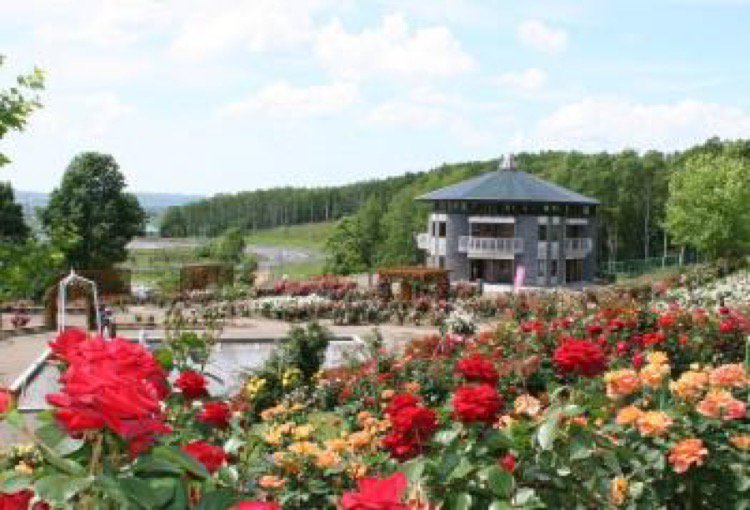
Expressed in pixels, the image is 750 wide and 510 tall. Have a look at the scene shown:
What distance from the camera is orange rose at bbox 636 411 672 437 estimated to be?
12.4 ft

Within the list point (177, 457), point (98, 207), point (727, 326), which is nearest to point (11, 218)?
point (98, 207)

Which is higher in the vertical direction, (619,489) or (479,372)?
(479,372)

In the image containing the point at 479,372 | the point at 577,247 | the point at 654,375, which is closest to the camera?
the point at 479,372

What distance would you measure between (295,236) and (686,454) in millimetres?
166707

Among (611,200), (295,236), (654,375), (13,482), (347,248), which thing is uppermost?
(611,200)

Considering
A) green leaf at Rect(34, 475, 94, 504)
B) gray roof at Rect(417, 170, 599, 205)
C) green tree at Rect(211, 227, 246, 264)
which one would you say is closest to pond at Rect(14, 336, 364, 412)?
green leaf at Rect(34, 475, 94, 504)

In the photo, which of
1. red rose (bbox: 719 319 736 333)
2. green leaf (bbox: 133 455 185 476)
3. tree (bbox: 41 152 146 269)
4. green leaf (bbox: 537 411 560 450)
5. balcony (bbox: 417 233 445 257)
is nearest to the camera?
green leaf (bbox: 133 455 185 476)

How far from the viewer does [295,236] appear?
557 ft

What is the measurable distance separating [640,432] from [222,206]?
183 m

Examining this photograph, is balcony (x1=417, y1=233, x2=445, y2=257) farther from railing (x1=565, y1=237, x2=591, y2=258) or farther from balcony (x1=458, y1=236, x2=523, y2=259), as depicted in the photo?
railing (x1=565, y1=237, x2=591, y2=258)

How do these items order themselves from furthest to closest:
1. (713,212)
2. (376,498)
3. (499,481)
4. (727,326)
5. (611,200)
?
(611,200), (713,212), (727,326), (499,481), (376,498)

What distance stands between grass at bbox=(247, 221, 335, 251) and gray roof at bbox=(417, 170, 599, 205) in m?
97.8

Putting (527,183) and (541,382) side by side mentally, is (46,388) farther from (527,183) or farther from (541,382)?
(527,183)

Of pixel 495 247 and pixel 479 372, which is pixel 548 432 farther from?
pixel 495 247
